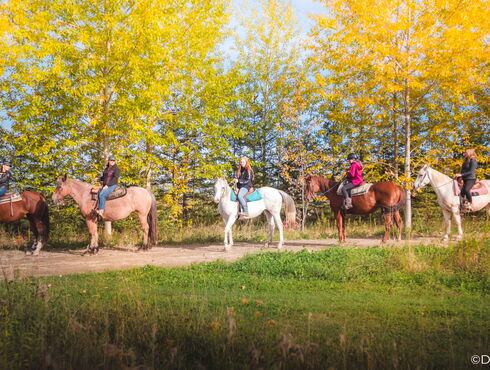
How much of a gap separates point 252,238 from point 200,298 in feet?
30.6

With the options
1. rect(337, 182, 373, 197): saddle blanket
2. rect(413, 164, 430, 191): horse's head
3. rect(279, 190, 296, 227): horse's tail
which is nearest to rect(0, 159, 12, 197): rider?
rect(279, 190, 296, 227): horse's tail

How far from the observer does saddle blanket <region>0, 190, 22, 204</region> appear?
1201cm

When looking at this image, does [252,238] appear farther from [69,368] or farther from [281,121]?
[69,368]

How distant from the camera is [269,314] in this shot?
541 centimetres

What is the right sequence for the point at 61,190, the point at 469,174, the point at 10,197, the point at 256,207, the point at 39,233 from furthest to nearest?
the point at 256,207, the point at 469,174, the point at 39,233, the point at 10,197, the point at 61,190

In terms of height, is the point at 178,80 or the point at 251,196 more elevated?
the point at 178,80

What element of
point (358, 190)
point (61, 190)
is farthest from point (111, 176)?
point (358, 190)

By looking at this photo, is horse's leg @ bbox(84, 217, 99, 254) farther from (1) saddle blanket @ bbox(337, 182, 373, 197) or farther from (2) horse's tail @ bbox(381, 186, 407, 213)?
(2) horse's tail @ bbox(381, 186, 407, 213)

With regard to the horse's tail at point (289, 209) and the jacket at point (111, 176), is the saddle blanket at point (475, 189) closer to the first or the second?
the horse's tail at point (289, 209)

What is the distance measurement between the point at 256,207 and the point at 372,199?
3.69m

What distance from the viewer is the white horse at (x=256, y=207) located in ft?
39.8

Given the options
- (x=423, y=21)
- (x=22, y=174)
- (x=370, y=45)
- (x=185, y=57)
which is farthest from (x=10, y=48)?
(x=423, y=21)

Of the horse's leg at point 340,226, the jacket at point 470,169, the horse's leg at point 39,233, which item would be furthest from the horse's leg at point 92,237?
the jacket at point 470,169

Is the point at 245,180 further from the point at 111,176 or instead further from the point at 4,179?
the point at 4,179
